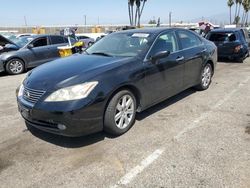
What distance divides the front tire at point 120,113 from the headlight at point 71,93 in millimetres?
436

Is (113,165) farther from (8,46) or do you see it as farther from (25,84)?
(8,46)

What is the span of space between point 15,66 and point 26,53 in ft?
2.11

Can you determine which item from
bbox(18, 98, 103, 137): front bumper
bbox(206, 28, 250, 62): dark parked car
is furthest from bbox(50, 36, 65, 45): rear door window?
bbox(18, 98, 103, 137): front bumper

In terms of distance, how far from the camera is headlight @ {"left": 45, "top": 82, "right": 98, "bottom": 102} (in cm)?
371

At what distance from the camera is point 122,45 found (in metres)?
5.15

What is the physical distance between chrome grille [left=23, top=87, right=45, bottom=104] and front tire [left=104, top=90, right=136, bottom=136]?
94 cm

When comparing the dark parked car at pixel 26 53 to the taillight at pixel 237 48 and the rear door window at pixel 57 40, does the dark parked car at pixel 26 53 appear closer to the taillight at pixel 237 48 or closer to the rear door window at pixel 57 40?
the rear door window at pixel 57 40

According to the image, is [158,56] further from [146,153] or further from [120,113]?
[146,153]

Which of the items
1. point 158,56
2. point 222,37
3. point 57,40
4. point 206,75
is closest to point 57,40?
point 57,40

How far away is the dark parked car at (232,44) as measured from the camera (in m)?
11.5

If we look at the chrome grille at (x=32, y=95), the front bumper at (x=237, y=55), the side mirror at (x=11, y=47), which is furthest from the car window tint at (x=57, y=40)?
A: the chrome grille at (x=32, y=95)

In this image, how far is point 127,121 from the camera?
4.44 m

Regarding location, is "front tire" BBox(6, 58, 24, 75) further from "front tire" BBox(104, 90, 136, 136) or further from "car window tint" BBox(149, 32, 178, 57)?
"front tire" BBox(104, 90, 136, 136)

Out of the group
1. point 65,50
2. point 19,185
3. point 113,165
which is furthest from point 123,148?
point 65,50
